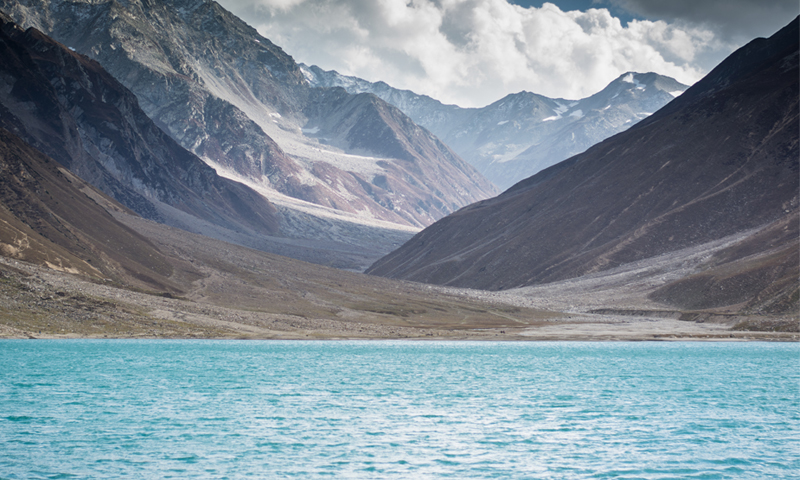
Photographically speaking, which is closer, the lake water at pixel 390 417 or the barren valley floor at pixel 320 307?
the lake water at pixel 390 417

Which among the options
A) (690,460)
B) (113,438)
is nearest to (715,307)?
(690,460)

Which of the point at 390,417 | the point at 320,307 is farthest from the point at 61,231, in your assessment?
the point at 390,417

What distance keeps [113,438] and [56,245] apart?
104m

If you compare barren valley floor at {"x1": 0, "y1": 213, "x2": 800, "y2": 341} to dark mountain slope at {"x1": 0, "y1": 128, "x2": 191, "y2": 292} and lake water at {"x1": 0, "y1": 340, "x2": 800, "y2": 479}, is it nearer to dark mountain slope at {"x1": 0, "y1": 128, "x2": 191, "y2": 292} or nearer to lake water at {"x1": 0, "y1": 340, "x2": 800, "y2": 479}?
dark mountain slope at {"x1": 0, "y1": 128, "x2": 191, "y2": 292}

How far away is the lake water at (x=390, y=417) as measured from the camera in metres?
32.6

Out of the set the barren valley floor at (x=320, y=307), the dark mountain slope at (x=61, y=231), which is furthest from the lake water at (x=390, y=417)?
the dark mountain slope at (x=61, y=231)

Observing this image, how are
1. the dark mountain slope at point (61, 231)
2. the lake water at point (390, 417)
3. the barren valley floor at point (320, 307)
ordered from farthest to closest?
1. the dark mountain slope at point (61, 231)
2. the barren valley floor at point (320, 307)
3. the lake water at point (390, 417)

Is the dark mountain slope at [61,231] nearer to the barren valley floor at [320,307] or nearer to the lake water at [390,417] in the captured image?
the barren valley floor at [320,307]

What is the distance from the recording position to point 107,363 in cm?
7319

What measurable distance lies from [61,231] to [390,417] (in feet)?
378

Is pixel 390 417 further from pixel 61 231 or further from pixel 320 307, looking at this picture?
pixel 61 231

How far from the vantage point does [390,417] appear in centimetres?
4559

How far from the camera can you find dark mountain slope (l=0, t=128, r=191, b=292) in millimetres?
120875

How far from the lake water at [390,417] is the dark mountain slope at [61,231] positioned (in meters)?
40.6
